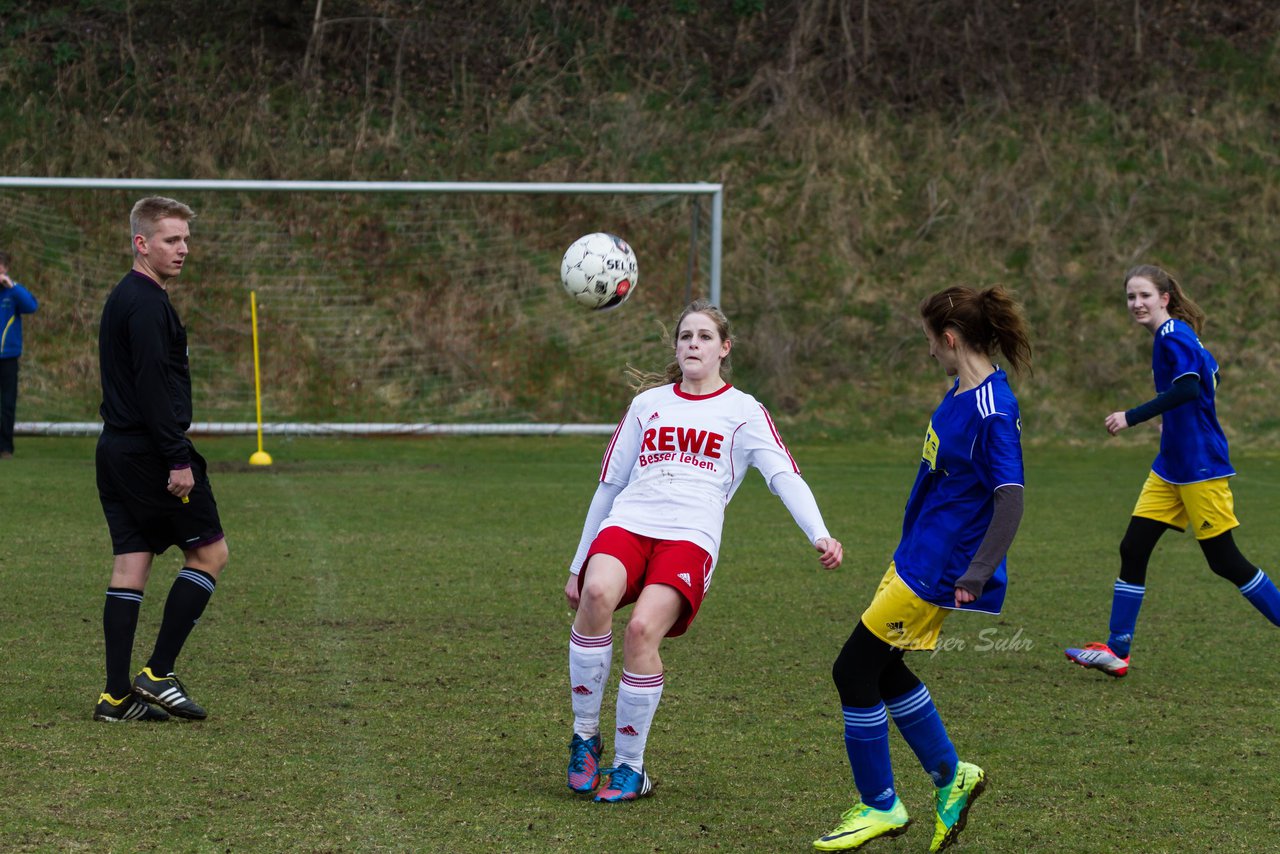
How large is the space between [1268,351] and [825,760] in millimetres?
14368

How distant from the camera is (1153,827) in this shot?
4285 mm

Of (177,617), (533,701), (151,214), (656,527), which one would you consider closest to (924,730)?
(656,527)

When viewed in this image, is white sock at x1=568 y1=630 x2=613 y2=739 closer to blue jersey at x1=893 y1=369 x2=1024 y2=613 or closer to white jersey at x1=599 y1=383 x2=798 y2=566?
white jersey at x1=599 y1=383 x2=798 y2=566

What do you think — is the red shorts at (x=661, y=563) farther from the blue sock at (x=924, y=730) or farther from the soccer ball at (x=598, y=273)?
the soccer ball at (x=598, y=273)

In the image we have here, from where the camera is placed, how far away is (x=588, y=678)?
15.2 ft

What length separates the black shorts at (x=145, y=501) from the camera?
527cm

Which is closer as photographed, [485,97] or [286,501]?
[286,501]

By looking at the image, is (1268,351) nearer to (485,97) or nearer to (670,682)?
(485,97)

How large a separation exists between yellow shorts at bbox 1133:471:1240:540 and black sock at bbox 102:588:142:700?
4.52 metres

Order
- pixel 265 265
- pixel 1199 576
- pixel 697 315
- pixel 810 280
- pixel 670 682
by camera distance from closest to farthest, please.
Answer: pixel 697 315, pixel 670 682, pixel 1199 576, pixel 265 265, pixel 810 280

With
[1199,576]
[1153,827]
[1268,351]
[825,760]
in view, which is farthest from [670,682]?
[1268,351]

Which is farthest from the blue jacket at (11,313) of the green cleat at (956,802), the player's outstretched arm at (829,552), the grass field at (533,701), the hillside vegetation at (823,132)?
the green cleat at (956,802)

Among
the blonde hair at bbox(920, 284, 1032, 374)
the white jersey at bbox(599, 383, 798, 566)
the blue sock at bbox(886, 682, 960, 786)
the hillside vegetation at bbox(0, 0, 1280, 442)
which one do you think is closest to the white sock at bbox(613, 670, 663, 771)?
the white jersey at bbox(599, 383, 798, 566)

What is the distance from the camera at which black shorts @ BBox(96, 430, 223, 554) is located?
208 inches
